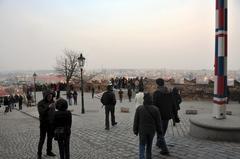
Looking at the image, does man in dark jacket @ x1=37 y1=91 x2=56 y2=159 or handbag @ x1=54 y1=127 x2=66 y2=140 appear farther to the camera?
man in dark jacket @ x1=37 y1=91 x2=56 y2=159

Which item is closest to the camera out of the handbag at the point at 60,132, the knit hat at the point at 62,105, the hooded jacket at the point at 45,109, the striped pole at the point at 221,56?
the knit hat at the point at 62,105

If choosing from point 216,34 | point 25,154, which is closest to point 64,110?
point 25,154

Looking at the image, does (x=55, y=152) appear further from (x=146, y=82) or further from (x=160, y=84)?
(x=146, y=82)

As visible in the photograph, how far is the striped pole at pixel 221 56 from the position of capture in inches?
454

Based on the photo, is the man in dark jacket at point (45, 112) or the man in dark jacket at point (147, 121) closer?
the man in dark jacket at point (147, 121)

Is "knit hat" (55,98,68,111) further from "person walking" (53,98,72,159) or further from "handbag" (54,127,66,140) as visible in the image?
"handbag" (54,127,66,140)

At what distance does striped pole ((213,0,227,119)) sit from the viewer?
37.8 feet

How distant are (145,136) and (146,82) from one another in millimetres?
32350

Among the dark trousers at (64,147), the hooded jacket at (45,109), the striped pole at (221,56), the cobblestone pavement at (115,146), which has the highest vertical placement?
the striped pole at (221,56)

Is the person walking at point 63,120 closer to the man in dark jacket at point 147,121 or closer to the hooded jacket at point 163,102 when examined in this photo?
the man in dark jacket at point 147,121

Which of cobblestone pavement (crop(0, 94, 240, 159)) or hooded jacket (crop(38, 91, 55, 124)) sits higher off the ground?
hooded jacket (crop(38, 91, 55, 124))

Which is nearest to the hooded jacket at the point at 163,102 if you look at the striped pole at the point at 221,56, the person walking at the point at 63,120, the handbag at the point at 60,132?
the person walking at the point at 63,120

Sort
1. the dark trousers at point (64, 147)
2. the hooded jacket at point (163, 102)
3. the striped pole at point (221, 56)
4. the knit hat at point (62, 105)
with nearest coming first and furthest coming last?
1. the knit hat at point (62, 105)
2. the dark trousers at point (64, 147)
3. the hooded jacket at point (163, 102)
4. the striped pole at point (221, 56)

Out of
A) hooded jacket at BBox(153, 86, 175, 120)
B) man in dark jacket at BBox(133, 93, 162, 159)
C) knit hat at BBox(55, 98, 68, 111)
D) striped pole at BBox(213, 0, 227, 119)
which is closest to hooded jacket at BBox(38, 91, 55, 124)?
knit hat at BBox(55, 98, 68, 111)
